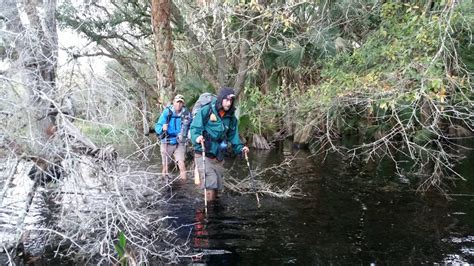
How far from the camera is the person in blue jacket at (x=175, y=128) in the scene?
10539 millimetres

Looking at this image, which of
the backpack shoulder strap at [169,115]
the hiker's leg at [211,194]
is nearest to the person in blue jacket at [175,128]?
the backpack shoulder strap at [169,115]

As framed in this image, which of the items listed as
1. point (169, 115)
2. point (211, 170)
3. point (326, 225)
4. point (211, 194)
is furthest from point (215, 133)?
point (326, 225)

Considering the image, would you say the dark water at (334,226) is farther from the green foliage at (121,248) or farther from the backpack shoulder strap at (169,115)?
the backpack shoulder strap at (169,115)

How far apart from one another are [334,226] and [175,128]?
441 cm

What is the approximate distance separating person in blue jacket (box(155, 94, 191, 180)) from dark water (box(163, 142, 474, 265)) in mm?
795

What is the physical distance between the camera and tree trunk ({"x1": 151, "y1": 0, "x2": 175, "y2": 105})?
1175 centimetres

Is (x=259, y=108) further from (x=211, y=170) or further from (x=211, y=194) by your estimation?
(x=211, y=170)

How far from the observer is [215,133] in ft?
28.2

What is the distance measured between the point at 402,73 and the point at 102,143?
5.39m

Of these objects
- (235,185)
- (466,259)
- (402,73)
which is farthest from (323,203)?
(466,259)

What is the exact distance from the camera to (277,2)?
12711mm

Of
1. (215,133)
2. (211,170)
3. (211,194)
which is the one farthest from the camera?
(211,194)

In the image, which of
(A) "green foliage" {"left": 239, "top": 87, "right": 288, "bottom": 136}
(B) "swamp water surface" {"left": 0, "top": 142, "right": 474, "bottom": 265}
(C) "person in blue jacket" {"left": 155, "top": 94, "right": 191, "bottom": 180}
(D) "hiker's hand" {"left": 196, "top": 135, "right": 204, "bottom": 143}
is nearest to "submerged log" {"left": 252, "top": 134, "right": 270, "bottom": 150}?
(A) "green foliage" {"left": 239, "top": 87, "right": 288, "bottom": 136}

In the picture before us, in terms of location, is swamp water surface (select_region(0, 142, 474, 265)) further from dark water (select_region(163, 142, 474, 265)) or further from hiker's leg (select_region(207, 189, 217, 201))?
hiker's leg (select_region(207, 189, 217, 201))
